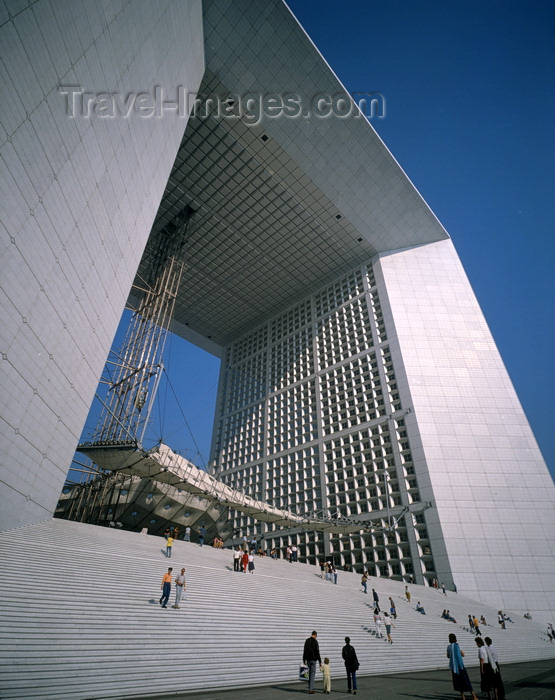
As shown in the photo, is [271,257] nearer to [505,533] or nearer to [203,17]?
[203,17]

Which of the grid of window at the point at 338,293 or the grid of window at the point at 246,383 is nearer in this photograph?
the grid of window at the point at 338,293

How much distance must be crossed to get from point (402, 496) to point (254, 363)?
26.0 metres

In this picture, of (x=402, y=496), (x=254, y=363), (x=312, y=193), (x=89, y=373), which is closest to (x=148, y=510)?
(x=89, y=373)

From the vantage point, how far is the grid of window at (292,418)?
3959cm

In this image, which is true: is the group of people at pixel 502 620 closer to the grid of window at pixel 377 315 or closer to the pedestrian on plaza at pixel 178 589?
the pedestrian on plaza at pixel 178 589

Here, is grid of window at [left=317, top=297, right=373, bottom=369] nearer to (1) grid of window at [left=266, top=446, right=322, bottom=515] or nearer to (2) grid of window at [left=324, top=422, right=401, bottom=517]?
(2) grid of window at [left=324, top=422, right=401, bottom=517]

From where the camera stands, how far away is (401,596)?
64.3ft

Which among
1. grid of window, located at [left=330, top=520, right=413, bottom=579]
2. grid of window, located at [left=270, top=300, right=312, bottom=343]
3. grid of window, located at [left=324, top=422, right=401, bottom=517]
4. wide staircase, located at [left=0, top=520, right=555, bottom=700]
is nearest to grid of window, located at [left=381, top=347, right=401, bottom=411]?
grid of window, located at [left=324, top=422, right=401, bottom=517]

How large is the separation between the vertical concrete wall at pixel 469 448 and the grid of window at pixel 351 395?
2798mm

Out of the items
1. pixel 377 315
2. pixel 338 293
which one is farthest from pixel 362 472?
pixel 338 293

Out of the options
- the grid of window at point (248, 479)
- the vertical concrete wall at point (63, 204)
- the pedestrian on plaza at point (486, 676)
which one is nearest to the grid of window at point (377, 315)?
the grid of window at point (248, 479)

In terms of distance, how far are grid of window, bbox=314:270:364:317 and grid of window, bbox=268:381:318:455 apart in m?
9.16

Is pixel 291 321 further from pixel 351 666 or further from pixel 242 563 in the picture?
pixel 351 666

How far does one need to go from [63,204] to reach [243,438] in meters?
37.9
